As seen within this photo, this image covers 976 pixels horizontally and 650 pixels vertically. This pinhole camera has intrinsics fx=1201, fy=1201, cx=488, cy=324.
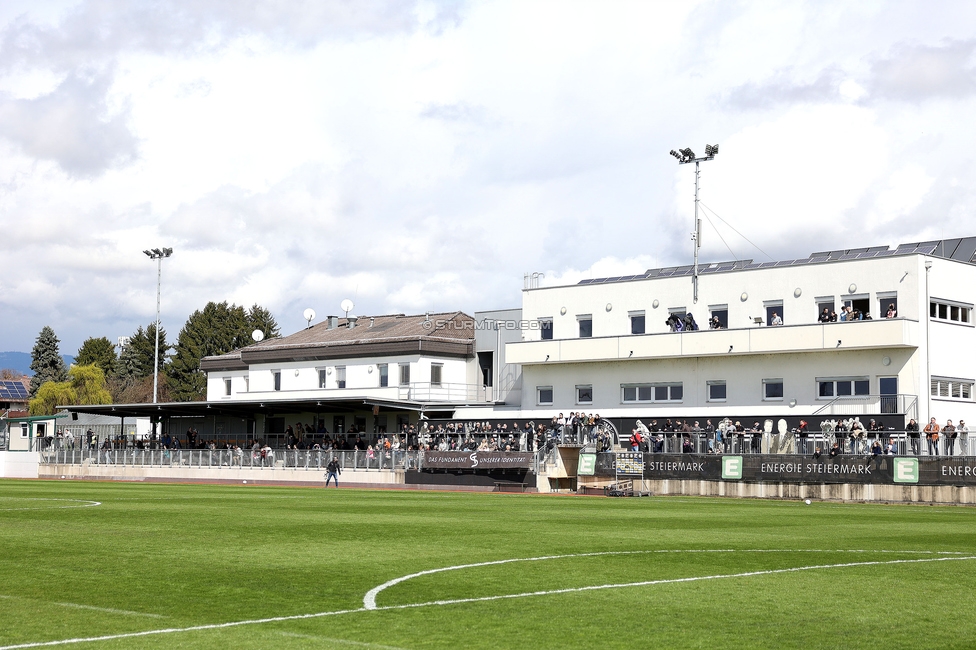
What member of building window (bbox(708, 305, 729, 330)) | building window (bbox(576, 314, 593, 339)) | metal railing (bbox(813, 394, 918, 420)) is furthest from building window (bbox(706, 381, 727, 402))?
building window (bbox(576, 314, 593, 339))

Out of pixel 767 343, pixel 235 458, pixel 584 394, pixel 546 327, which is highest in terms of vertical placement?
pixel 546 327

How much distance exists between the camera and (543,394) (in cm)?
7012

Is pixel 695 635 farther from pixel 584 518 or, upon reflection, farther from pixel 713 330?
pixel 713 330

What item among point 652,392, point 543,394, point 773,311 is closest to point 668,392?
point 652,392

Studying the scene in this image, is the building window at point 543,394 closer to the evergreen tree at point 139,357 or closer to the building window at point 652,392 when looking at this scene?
the building window at point 652,392

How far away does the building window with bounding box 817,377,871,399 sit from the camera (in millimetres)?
57188

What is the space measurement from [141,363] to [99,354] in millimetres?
5309

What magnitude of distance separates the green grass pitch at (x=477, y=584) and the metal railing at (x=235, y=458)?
32985mm

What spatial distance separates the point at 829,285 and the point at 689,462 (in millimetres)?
15927

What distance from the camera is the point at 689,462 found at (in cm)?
4788

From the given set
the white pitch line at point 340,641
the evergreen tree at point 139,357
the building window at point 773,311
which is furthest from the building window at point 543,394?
the evergreen tree at point 139,357

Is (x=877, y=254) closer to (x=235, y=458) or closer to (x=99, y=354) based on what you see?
(x=235, y=458)

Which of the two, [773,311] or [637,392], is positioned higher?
[773,311]

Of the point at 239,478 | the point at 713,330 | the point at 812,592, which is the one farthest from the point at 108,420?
the point at 812,592
